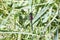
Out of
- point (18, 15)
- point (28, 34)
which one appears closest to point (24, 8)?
point (18, 15)

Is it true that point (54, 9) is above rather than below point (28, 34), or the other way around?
above

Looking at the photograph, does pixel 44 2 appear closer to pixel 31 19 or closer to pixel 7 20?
pixel 31 19

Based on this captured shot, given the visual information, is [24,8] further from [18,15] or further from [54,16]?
[54,16]

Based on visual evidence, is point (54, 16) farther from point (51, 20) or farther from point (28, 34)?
point (28, 34)

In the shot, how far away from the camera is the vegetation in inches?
101

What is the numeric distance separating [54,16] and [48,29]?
5.3 inches

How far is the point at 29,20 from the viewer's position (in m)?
2.60

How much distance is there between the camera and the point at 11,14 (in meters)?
2.62

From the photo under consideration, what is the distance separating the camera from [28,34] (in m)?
2.55

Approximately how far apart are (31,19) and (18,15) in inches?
5.1

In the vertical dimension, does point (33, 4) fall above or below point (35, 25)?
above

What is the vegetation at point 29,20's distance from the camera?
2561 millimetres

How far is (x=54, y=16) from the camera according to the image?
2.60m

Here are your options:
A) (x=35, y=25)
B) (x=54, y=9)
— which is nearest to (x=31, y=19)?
(x=35, y=25)
